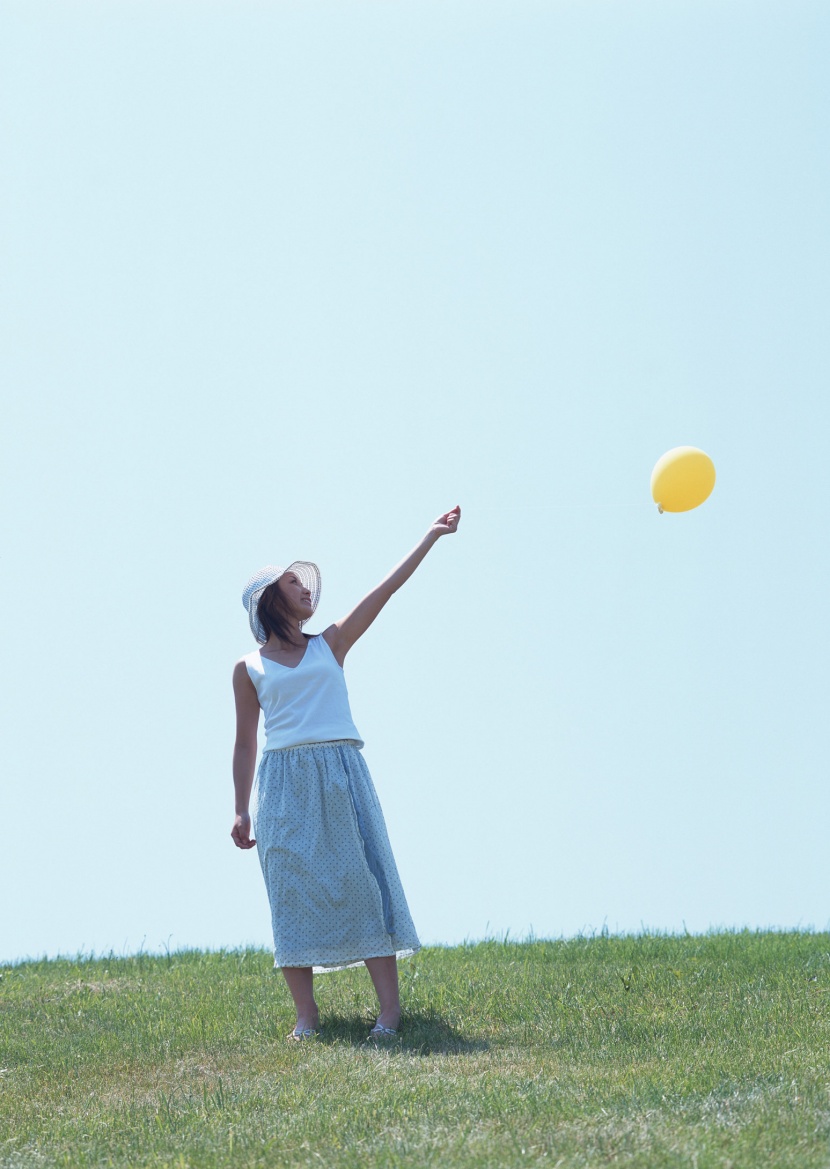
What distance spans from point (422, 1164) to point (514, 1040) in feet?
6.88

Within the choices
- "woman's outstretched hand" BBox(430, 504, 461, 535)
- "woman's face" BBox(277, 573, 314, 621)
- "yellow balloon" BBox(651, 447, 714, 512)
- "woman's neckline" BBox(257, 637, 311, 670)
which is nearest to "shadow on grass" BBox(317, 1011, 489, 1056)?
"woman's neckline" BBox(257, 637, 311, 670)

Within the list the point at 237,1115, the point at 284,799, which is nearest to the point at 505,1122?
the point at 237,1115

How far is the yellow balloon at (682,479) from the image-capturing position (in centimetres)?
698

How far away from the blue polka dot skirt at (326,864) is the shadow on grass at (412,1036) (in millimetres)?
320

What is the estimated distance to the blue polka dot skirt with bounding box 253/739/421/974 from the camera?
5859mm

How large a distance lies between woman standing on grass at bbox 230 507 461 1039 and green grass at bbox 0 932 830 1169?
0.39 metres

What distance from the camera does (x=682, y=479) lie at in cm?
699

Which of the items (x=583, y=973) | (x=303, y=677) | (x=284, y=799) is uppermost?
(x=303, y=677)

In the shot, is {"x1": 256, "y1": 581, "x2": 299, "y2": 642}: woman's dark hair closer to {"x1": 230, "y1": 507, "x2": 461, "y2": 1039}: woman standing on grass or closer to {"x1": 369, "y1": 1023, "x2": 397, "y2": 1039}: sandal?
{"x1": 230, "y1": 507, "x2": 461, "y2": 1039}: woman standing on grass

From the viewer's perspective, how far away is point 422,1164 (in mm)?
3762

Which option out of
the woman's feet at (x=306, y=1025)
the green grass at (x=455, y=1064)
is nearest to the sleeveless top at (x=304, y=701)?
the woman's feet at (x=306, y=1025)

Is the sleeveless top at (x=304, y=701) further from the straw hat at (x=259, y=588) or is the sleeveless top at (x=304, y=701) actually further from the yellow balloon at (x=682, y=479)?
the yellow balloon at (x=682, y=479)

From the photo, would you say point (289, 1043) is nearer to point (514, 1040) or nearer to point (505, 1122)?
point (514, 1040)

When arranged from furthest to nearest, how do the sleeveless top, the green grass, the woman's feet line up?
the sleeveless top
the woman's feet
the green grass
